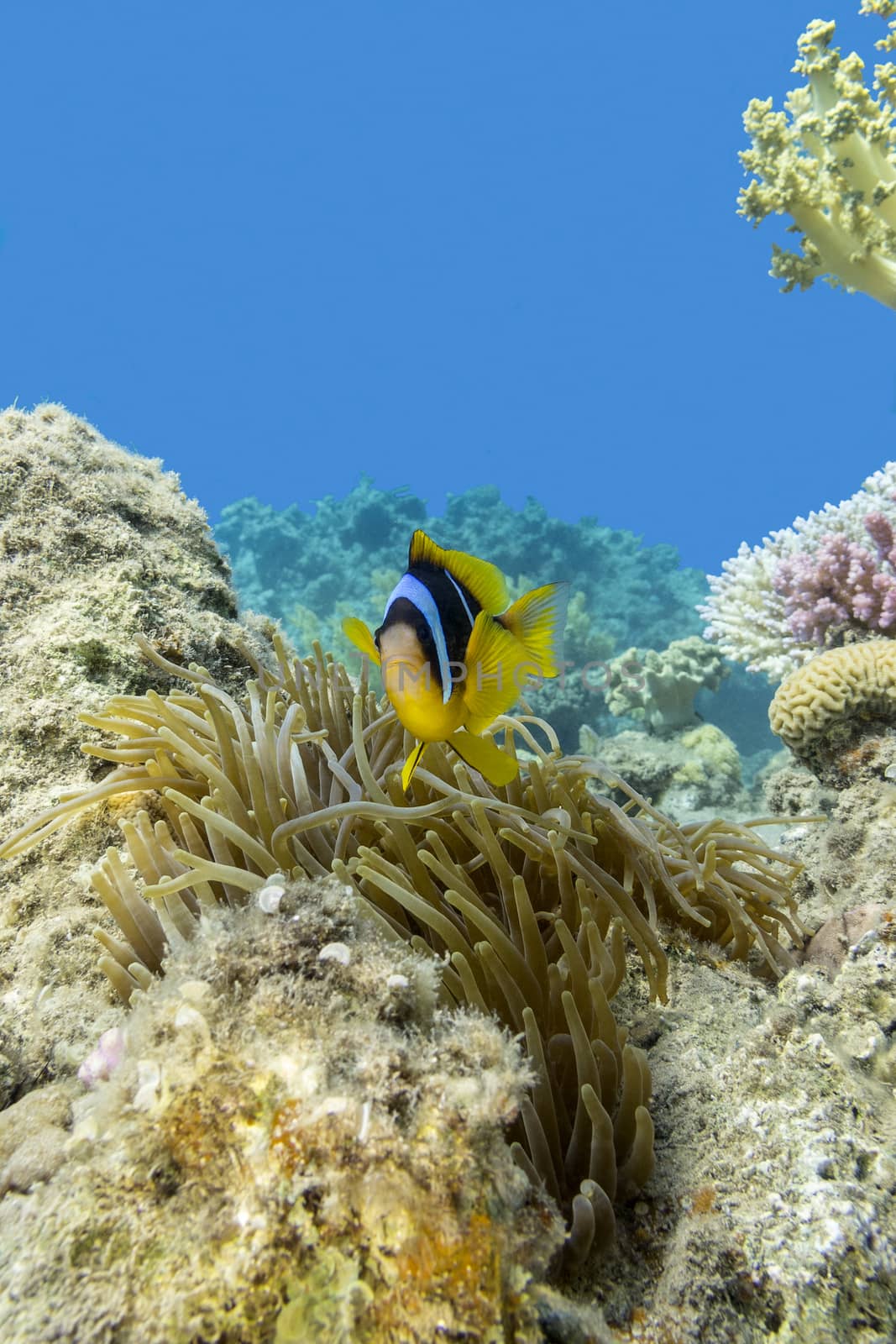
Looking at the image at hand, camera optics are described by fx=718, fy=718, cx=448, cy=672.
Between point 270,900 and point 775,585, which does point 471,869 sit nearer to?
point 270,900

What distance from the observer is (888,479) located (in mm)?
4336

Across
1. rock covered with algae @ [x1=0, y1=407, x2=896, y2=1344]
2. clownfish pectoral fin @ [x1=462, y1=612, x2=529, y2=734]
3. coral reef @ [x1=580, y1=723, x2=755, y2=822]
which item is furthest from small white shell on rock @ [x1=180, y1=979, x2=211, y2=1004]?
coral reef @ [x1=580, y1=723, x2=755, y2=822]

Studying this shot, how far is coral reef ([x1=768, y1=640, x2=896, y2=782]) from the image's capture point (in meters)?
2.80

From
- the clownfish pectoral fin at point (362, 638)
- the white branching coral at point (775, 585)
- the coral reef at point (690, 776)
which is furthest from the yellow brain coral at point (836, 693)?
the coral reef at point (690, 776)

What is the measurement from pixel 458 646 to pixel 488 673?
0.27 feet

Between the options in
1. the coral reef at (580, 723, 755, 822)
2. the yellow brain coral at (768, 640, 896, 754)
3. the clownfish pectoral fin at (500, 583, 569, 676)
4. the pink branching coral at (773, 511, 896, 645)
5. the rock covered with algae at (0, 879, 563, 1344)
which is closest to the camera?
the rock covered with algae at (0, 879, 563, 1344)

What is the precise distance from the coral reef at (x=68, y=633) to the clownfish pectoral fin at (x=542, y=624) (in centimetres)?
109

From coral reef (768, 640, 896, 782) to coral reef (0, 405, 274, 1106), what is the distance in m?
2.19

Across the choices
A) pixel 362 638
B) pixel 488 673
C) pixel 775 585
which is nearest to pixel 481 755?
pixel 488 673

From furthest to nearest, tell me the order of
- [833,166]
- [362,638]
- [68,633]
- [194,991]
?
[833,166], [68,633], [362,638], [194,991]

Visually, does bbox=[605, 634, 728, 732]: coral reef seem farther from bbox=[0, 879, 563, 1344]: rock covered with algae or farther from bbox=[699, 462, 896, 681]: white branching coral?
bbox=[0, 879, 563, 1344]: rock covered with algae

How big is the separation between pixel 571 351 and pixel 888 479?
9605 centimetres

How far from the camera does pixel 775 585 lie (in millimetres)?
4078

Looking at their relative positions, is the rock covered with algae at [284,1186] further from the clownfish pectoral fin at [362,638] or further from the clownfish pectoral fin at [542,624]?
the clownfish pectoral fin at [542,624]
